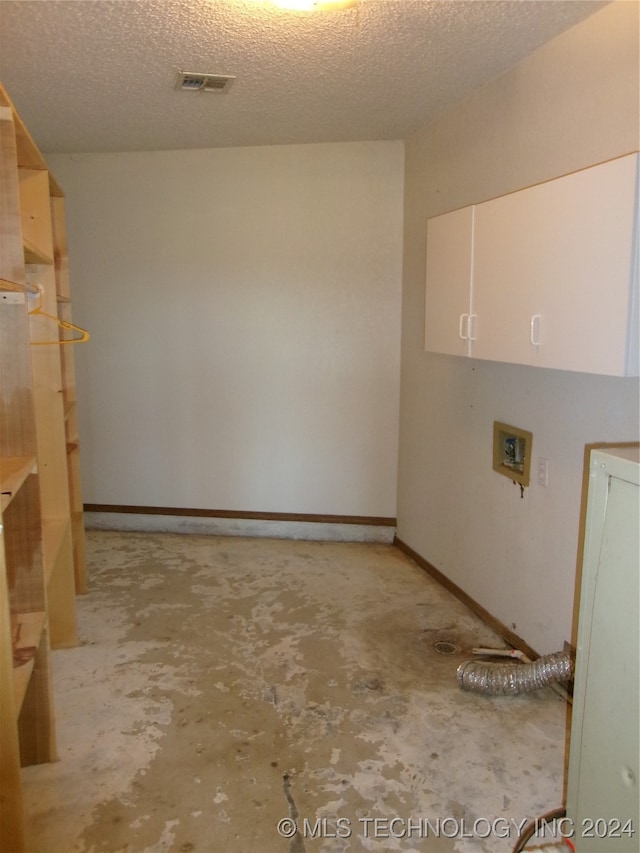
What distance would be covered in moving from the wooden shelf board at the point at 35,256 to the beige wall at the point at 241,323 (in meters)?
1.64

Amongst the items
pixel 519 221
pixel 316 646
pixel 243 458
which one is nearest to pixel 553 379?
pixel 519 221

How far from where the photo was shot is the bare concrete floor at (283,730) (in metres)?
2.00

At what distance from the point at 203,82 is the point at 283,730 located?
296cm

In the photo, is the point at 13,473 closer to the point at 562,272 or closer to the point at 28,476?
the point at 28,476

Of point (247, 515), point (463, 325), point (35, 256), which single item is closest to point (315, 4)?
point (463, 325)

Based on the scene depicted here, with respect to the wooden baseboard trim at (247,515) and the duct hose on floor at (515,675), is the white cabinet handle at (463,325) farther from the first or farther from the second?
the wooden baseboard trim at (247,515)

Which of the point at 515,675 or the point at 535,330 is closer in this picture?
the point at 535,330

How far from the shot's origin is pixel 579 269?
205 centimetres

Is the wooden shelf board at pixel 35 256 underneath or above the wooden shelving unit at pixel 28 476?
above

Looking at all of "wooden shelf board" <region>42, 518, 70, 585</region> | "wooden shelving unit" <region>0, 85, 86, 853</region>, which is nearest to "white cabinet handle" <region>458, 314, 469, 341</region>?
"wooden shelving unit" <region>0, 85, 86, 853</region>

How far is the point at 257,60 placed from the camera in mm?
2785

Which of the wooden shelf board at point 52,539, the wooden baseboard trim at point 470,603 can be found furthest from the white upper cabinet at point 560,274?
the wooden shelf board at point 52,539

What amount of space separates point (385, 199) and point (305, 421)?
1.61m

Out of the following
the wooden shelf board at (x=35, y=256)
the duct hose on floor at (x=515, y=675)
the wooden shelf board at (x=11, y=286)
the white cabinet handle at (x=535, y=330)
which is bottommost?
the duct hose on floor at (x=515, y=675)
